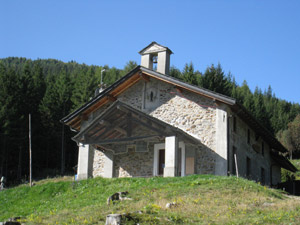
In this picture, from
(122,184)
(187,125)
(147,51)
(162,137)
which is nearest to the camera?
(122,184)

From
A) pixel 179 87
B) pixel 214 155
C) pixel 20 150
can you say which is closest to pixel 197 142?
pixel 214 155

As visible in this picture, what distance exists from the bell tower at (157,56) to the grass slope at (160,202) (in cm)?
779

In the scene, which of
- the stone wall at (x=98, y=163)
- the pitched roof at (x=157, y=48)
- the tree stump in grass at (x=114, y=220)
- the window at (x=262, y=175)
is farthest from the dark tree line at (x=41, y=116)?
the tree stump in grass at (x=114, y=220)

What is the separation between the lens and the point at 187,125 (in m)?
22.4

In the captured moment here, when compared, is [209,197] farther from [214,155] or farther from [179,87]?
[179,87]

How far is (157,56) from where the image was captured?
82.0 ft

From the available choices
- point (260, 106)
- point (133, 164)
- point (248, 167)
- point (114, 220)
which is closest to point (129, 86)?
point (133, 164)

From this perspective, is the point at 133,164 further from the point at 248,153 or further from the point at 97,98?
the point at 248,153

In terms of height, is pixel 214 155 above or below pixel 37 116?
below

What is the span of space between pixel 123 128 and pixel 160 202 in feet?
29.8

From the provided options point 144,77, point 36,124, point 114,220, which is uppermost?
point 144,77

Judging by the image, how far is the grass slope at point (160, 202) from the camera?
39.0 feet

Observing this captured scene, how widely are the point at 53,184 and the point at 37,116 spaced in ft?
93.6

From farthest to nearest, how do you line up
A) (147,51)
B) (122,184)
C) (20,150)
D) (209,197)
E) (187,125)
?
(20,150) < (147,51) < (187,125) < (122,184) < (209,197)
